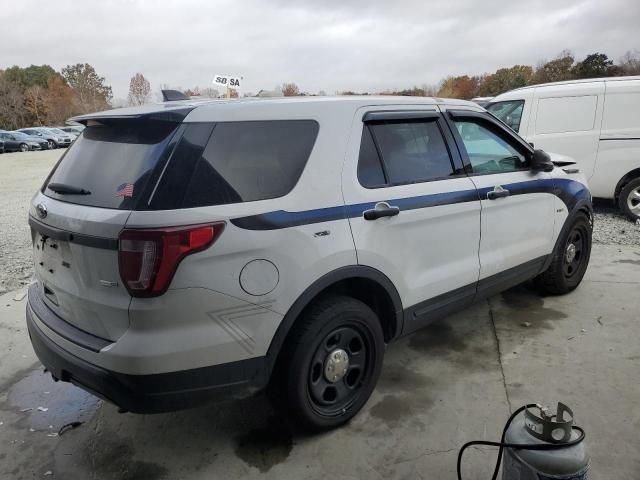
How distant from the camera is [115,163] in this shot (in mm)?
2379

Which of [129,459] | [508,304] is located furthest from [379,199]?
[508,304]

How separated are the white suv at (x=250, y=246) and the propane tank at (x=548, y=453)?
1018 millimetres

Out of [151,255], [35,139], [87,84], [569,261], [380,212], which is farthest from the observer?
[87,84]

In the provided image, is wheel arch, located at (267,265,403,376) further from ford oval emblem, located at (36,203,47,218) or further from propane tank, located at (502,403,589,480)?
ford oval emblem, located at (36,203,47,218)

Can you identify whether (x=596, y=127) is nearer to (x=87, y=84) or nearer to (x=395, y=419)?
(x=395, y=419)

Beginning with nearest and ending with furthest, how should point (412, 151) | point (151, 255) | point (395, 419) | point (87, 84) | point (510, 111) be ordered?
point (151, 255)
point (395, 419)
point (412, 151)
point (510, 111)
point (87, 84)

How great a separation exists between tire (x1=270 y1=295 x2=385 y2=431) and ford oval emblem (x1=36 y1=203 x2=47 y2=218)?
1386mm

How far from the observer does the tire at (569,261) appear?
175 inches

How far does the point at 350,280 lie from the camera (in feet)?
9.17

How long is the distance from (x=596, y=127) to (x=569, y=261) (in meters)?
3.83

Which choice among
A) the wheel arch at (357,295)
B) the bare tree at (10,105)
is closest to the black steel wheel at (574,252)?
the wheel arch at (357,295)

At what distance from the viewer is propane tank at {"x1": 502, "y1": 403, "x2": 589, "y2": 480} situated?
6.40ft

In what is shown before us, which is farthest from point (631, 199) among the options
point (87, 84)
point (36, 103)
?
point (87, 84)

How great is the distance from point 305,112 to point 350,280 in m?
0.94
